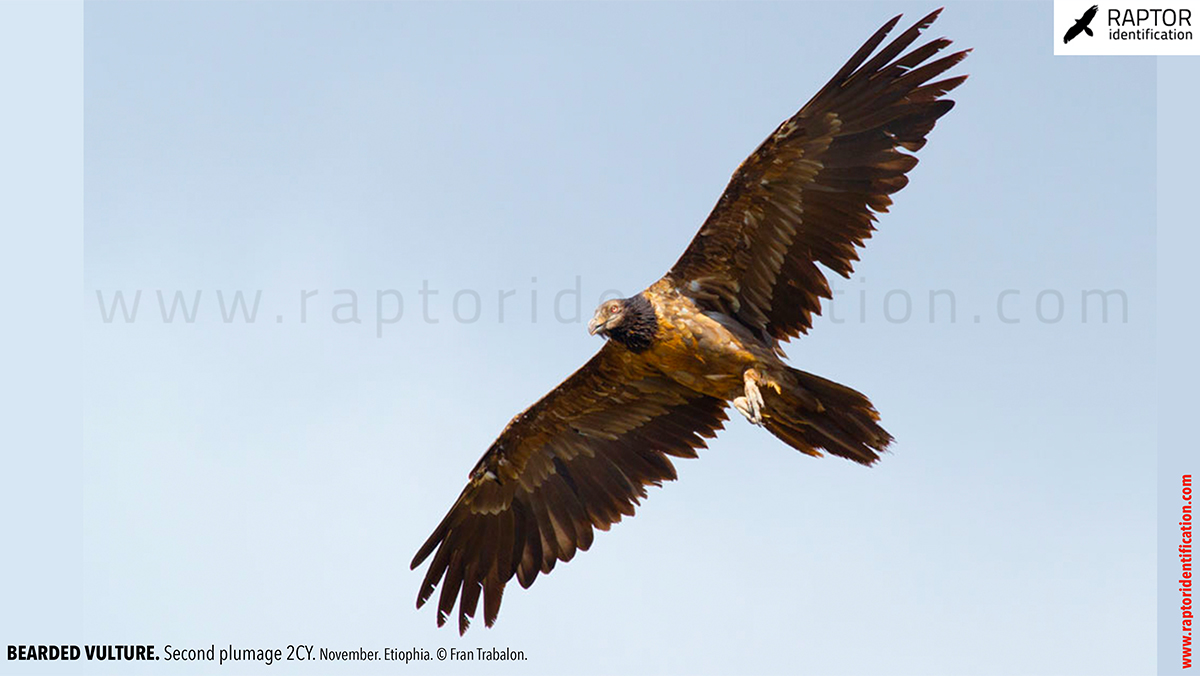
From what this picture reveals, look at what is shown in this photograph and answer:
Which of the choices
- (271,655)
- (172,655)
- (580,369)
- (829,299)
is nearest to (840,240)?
(829,299)

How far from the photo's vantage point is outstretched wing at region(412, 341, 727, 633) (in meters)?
13.1

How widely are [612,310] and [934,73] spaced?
10.8 ft

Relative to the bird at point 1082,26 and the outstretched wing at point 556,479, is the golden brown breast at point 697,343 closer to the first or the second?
the outstretched wing at point 556,479

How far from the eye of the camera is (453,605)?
13648 millimetres

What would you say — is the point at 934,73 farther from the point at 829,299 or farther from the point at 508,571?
the point at 508,571

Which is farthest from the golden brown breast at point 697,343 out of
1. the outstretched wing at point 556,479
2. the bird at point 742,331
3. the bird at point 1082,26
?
the bird at point 1082,26

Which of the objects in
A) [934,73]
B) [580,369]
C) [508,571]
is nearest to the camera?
[934,73]

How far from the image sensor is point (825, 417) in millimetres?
11516

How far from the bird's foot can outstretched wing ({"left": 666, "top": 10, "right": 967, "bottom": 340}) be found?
67cm

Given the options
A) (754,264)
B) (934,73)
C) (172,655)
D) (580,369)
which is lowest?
(172,655)

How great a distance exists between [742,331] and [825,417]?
106 cm

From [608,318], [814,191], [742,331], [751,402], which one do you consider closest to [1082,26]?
[814,191]

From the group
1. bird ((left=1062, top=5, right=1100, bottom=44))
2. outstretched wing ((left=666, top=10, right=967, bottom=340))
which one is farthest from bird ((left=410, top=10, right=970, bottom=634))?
bird ((left=1062, top=5, right=1100, bottom=44))

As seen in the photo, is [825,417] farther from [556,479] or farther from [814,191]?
[556,479]
